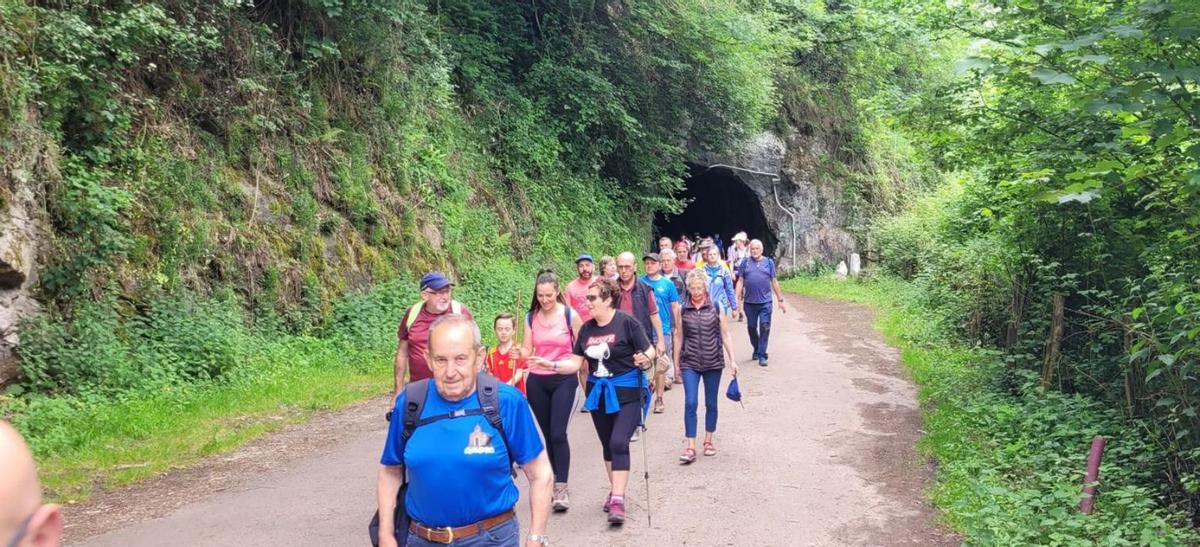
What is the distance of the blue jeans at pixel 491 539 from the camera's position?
3.20 meters

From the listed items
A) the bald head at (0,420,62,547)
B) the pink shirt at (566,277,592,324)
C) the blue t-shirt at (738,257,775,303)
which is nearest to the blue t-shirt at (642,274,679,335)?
the pink shirt at (566,277,592,324)

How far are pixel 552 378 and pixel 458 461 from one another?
298 centimetres

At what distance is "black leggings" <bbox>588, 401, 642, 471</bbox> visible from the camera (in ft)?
19.5

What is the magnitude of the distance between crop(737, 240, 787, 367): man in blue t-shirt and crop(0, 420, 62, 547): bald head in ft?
38.7

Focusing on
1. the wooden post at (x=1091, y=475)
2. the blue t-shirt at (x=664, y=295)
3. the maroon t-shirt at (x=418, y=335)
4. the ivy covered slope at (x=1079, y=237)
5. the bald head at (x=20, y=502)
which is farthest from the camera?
the blue t-shirt at (x=664, y=295)

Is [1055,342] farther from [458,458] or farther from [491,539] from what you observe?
[458,458]

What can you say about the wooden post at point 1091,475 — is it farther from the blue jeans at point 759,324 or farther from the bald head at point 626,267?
the blue jeans at point 759,324

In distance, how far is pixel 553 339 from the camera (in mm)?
6375

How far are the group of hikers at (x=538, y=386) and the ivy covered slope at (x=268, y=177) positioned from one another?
3.48 metres

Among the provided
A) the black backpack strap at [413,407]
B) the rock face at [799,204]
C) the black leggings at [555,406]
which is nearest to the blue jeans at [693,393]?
the black leggings at [555,406]

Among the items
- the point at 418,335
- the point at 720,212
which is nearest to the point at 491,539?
the point at 418,335

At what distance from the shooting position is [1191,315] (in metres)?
5.64

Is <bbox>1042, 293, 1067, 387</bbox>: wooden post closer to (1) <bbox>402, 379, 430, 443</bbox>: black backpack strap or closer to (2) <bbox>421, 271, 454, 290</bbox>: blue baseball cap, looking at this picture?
(2) <bbox>421, 271, 454, 290</bbox>: blue baseball cap

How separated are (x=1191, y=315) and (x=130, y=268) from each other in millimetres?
10224
